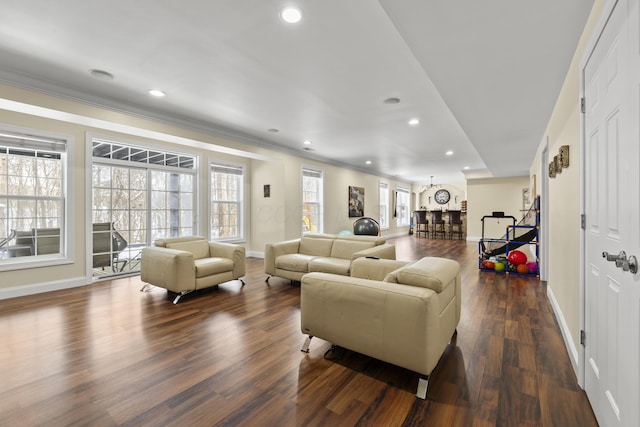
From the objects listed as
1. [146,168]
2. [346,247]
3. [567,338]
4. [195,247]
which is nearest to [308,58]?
[346,247]

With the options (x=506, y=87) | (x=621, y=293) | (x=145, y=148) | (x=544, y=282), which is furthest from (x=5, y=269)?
(x=544, y=282)

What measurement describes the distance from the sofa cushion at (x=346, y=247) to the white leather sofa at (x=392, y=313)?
196 cm

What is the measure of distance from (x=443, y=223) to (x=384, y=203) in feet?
8.10

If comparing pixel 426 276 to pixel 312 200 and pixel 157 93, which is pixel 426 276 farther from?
pixel 312 200

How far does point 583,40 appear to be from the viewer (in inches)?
78.7

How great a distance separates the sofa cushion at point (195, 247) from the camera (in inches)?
168

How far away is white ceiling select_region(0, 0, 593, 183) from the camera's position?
6.62 feet

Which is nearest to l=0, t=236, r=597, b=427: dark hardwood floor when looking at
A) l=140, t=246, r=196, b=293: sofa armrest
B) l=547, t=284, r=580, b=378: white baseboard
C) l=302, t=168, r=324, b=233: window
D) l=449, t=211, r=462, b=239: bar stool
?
l=547, t=284, r=580, b=378: white baseboard

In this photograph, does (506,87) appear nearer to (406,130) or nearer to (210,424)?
(406,130)

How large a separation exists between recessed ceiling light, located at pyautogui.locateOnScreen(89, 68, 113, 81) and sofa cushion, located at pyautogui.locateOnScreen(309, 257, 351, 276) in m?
3.27

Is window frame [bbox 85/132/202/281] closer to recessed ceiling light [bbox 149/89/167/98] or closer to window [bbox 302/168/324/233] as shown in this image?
recessed ceiling light [bbox 149/89/167/98]

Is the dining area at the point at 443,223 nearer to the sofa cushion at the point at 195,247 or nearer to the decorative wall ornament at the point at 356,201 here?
the decorative wall ornament at the point at 356,201

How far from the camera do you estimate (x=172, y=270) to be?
362cm

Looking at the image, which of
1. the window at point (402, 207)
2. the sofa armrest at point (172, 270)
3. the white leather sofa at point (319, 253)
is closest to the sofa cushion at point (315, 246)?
the white leather sofa at point (319, 253)
